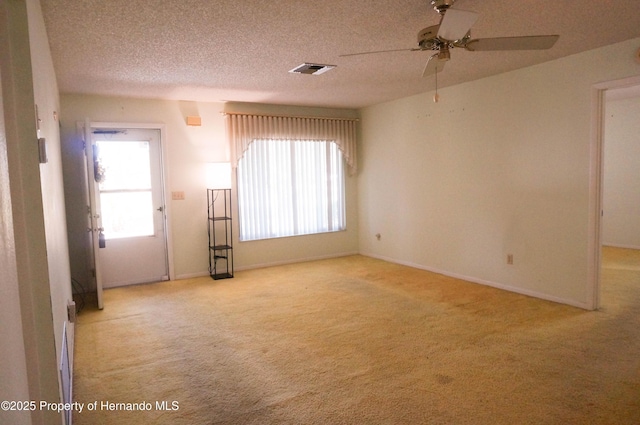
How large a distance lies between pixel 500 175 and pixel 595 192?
1.03 metres

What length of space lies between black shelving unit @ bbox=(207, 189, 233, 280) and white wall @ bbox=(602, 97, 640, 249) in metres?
6.49

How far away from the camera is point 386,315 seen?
160 inches

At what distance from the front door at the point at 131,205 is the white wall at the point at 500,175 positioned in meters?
3.39

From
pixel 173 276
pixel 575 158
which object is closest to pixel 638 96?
pixel 575 158

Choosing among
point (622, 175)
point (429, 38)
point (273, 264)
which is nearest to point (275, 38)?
point (429, 38)

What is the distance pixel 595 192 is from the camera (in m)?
4.02

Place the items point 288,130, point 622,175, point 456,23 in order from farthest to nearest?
point 622,175 → point 288,130 → point 456,23

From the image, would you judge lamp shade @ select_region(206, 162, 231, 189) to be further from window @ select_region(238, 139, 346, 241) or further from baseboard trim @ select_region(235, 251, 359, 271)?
baseboard trim @ select_region(235, 251, 359, 271)

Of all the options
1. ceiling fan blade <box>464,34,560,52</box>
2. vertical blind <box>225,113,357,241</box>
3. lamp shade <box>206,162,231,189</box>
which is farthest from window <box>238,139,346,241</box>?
ceiling fan blade <box>464,34,560,52</box>

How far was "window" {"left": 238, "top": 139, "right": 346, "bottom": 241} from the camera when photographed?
6230mm

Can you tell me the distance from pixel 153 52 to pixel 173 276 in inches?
128

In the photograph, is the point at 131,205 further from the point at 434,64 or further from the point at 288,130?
the point at 434,64

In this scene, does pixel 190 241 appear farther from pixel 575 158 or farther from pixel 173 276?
pixel 575 158

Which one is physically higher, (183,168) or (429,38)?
(429,38)
